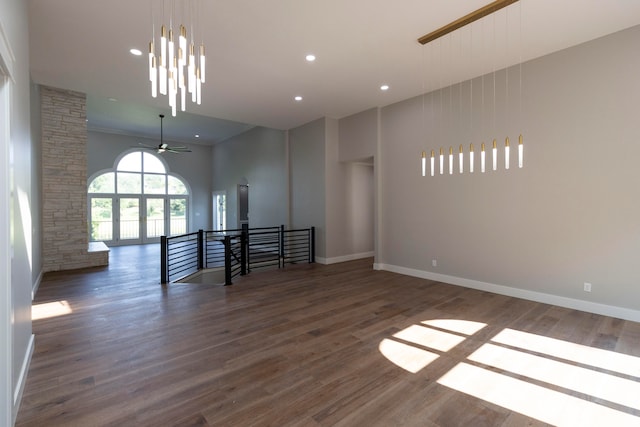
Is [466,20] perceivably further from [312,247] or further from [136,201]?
[136,201]

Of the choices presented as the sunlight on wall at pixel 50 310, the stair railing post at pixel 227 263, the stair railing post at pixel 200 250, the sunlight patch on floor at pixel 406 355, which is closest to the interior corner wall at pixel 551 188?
the sunlight patch on floor at pixel 406 355

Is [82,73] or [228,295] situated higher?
[82,73]

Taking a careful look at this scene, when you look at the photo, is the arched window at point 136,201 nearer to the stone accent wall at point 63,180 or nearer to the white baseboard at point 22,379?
the stone accent wall at point 63,180

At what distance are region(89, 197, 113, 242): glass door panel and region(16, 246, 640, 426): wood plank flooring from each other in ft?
22.0

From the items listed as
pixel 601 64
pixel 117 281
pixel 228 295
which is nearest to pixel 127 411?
pixel 228 295

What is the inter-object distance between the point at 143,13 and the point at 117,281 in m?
4.49

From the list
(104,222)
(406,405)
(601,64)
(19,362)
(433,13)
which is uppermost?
(433,13)

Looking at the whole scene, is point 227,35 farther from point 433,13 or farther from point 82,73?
point 82,73

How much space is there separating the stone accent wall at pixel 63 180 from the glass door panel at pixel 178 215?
5660 millimetres

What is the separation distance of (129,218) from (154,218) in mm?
827

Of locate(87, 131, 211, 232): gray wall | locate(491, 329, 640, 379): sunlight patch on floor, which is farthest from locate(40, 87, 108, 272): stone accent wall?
locate(491, 329, 640, 379): sunlight patch on floor

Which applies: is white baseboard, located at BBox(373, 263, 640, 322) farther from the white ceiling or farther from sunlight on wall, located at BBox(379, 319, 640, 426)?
the white ceiling

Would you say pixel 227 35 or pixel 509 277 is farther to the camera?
pixel 509 277

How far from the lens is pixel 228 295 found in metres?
4.73
